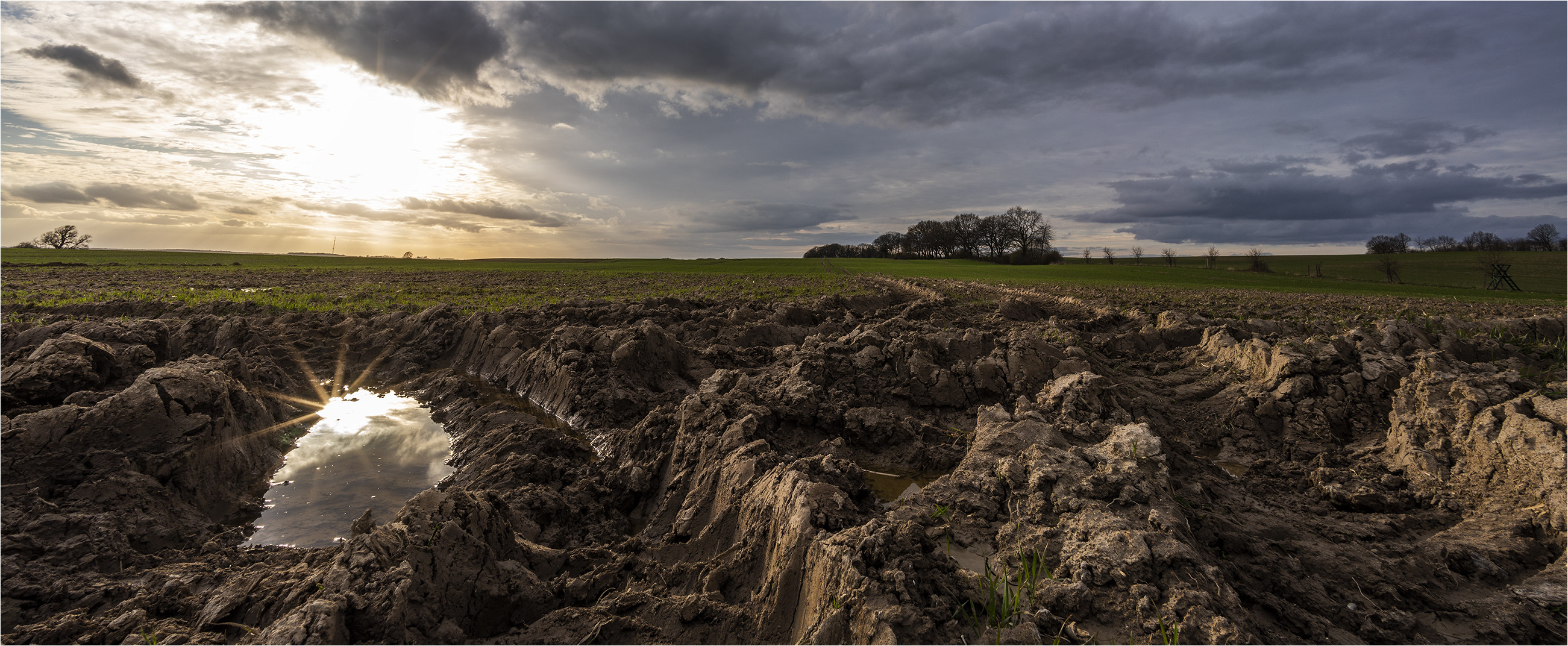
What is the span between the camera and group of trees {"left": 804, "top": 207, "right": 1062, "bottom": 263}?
88062mm

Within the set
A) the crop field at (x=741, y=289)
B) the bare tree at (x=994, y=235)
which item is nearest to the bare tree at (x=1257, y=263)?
the crop field at (x=741, y=289)

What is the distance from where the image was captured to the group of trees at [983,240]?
289ft

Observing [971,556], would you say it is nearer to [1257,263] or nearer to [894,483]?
[894,483]

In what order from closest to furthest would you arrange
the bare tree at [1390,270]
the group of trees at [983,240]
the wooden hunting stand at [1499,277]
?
the wooden hunting stand at [1499,277]
the bare tree at [1390,270]
the group of trees at [983,240]

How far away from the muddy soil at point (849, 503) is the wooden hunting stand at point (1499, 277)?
1868 inches

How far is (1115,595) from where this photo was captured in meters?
3.06

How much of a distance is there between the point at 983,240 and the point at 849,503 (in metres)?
Result: 101

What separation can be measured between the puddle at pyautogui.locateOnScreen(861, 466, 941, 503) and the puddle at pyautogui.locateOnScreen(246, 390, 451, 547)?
471cm

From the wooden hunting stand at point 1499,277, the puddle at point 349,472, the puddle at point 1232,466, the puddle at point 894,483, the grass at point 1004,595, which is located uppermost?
the wooden hunting stand at point 1499,277

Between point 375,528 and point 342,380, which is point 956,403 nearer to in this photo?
point 375,528

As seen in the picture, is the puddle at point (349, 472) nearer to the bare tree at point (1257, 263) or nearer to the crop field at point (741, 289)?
the crop field at point (741, 289)

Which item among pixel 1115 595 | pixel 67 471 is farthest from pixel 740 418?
pixel 67 471

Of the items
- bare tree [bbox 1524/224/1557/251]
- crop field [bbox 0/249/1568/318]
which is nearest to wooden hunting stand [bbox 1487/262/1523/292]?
crop field [bbox 0/249/1568/318]

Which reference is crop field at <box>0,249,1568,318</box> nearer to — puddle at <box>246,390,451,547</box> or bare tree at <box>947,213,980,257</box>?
puddle at <box>246,390,451,547</box>
